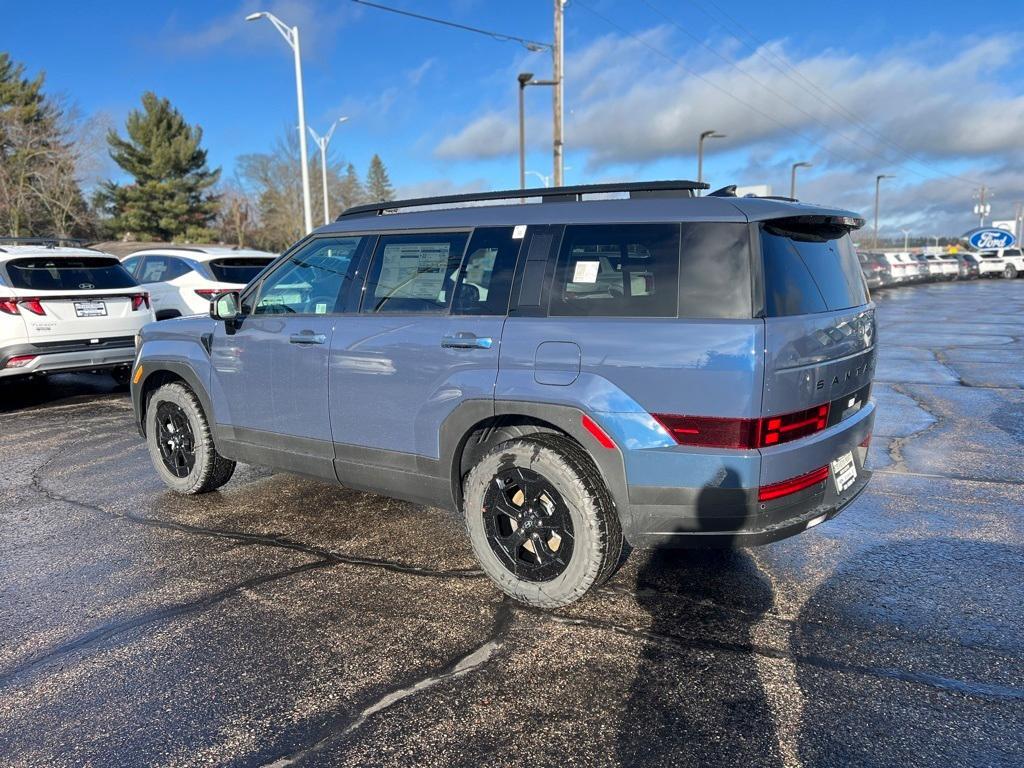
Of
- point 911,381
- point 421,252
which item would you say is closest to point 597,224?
point 421,252

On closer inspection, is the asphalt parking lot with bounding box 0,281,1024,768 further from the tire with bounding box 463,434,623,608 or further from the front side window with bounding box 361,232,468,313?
the front side window with bounding box 361,232,468,313

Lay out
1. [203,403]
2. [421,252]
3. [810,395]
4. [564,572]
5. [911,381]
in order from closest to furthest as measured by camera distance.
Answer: [810,395], [564,572], [421,252], [203,403], [911,381]

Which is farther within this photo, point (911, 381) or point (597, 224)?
point (911, 381)

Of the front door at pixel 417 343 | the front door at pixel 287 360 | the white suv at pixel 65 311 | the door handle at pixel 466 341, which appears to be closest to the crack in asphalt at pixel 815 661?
the front door at pixel 417 343

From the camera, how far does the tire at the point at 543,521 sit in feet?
10.6

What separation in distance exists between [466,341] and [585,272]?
0.66 meters

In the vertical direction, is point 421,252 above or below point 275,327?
above

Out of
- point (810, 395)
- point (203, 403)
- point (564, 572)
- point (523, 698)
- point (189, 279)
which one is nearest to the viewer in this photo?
point (523, 698)

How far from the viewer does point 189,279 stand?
1031 centimetres

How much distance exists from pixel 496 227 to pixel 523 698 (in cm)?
218

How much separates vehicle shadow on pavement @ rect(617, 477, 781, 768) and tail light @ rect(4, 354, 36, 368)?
6.89m

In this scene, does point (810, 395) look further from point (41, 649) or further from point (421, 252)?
point (41, 649)

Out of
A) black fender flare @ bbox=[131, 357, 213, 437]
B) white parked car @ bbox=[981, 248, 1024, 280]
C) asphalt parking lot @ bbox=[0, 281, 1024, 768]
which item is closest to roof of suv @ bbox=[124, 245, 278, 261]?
black fender flare @ bbox=[131, 357, 213, 437]

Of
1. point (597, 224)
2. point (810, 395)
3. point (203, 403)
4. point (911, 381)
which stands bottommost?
point (911, 381)
